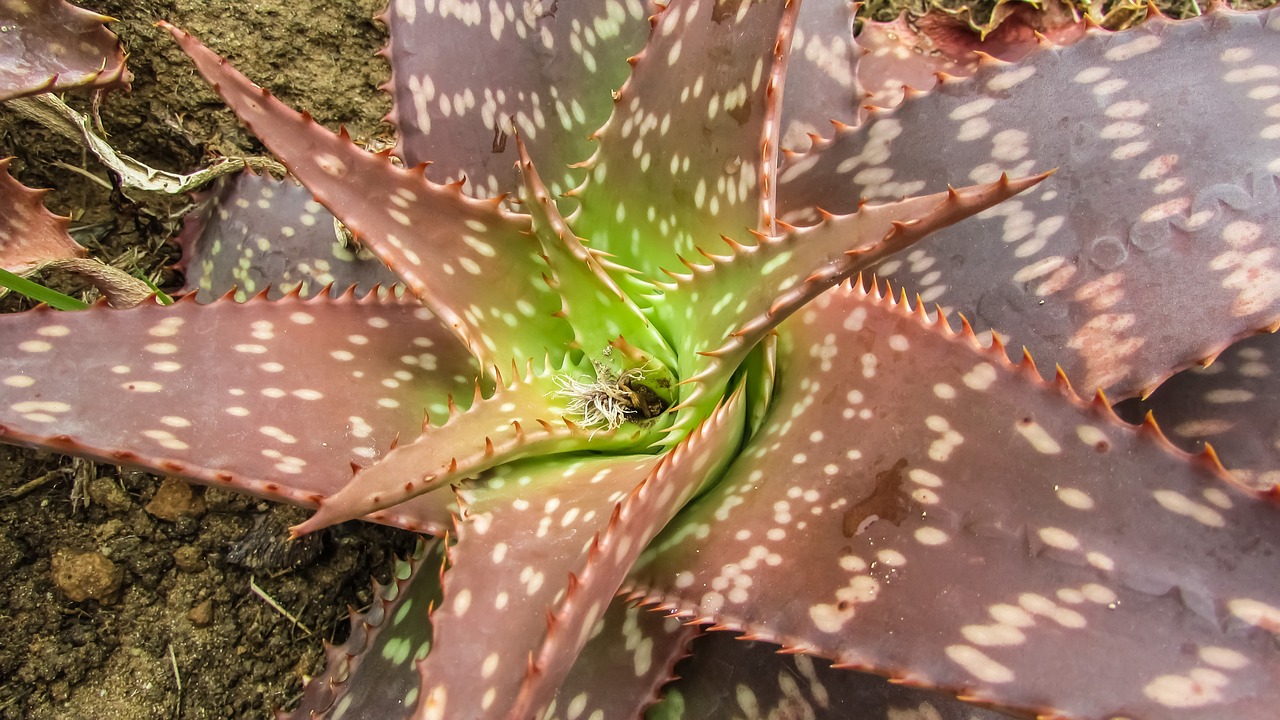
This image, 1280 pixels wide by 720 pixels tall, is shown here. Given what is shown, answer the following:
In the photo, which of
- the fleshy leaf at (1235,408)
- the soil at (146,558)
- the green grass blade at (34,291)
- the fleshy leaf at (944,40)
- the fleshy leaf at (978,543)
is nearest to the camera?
the fleshy leaf at (978,543)

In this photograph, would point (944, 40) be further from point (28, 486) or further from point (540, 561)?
point (28, 486)

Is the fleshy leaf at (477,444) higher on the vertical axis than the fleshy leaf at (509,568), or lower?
higher

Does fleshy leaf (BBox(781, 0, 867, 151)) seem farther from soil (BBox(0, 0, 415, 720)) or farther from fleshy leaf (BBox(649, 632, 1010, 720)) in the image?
soil (BBox(0, 0, 415, 720))

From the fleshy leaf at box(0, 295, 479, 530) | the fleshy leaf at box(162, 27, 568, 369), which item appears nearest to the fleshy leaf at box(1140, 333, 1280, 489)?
the fleshy leaf at box(162, 27, 568, 369)

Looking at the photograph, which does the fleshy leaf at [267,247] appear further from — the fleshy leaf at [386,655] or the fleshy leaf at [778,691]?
the fleshy leaf at [778,691]

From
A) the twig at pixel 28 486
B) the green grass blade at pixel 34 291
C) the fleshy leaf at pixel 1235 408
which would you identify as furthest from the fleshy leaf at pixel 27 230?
the fleshy leaf at pixel 1235 408

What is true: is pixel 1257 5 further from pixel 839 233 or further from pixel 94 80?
pixel 94 80

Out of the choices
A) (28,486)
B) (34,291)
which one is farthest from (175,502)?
(34,291)

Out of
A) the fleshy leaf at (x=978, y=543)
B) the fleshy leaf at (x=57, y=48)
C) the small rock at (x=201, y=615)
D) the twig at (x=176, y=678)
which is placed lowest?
the twig at (x=176, y=678)
